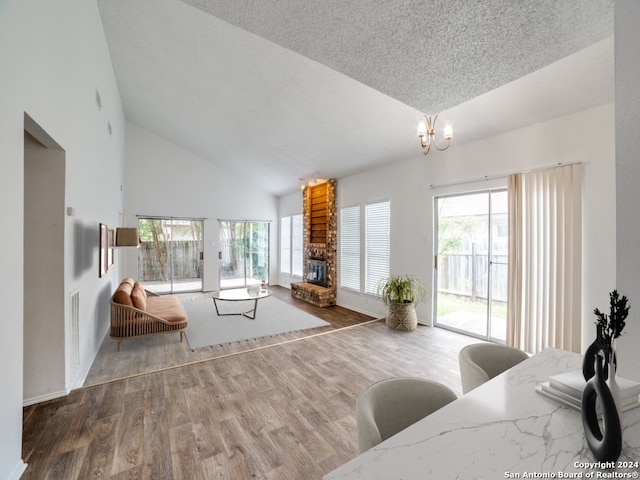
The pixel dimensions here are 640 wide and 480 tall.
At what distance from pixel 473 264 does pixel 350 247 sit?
2477 mm

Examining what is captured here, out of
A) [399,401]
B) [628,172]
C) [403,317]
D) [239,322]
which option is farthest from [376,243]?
[399,401]

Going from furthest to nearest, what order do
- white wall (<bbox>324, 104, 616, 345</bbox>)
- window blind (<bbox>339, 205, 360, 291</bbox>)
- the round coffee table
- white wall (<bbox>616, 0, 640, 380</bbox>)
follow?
window blind (<bbox>339, 205, 360, 291</bbox>), the round coffee table, white wall (<bbox>324, 104, 616, 345</bbox>), white wall (<bbox>616, 0, 640, 380</bbox>)

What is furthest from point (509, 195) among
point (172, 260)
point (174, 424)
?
point (172, 260)

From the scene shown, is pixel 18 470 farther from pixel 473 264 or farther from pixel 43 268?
pixel 473 264

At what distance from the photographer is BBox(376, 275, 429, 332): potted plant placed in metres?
4.37

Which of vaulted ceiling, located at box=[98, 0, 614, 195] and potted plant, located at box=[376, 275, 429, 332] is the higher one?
vaulted ceiling, located at box=[98, 0, 614, 195]

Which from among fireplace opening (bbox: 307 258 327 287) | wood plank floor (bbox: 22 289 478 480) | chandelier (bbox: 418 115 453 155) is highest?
chandelier (bbox: 418 115 453 155)

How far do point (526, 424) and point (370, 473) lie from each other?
0.59 meters

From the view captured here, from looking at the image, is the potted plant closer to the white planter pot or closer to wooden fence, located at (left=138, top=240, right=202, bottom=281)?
the white planter pot

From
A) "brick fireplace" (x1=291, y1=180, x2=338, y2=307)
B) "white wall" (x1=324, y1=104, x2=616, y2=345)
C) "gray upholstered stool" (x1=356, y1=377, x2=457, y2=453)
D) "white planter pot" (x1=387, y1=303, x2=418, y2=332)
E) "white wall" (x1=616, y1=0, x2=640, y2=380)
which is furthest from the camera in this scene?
"brick fireplace" (x1=291, y1=180, x2=338, y2=307)

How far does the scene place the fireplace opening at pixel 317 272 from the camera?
21.5 feet

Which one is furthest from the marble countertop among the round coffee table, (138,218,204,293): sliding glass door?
(138,218,204,293): sliding glass door

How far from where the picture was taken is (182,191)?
7.32 m

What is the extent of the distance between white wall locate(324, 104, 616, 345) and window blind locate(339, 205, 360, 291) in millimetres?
234
